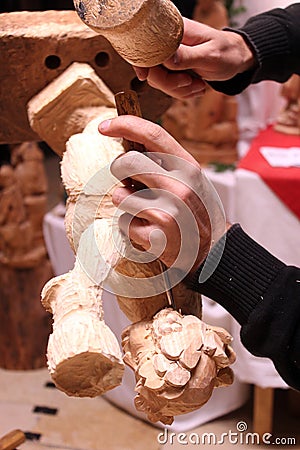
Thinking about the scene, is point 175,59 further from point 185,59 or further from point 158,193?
point 158,193

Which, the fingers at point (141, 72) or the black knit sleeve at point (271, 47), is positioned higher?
the fingers at point (141, 72)

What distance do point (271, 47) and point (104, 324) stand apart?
24.6 inches

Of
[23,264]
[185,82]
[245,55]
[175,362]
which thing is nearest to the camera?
[175,362]

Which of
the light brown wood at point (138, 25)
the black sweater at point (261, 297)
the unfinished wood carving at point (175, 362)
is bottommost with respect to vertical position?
the black sweater at point (261, 297)

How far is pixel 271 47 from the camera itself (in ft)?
3.27

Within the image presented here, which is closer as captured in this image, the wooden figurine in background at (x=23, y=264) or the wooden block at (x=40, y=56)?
the wooden block at (x=40, y=56)

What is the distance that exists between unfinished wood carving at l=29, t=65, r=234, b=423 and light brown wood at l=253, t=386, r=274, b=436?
1.04 meters

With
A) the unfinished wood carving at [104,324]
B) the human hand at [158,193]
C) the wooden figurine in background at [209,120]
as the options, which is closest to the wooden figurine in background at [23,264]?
the wooden figurine in background at [209,120]

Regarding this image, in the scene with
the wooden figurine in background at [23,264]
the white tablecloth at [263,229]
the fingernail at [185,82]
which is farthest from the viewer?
the wooden figurine in background at [23,264]

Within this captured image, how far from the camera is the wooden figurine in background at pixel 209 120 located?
204cm

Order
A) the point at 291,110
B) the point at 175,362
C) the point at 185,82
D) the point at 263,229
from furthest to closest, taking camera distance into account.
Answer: the point at 291,110 < the point at 263,229 < the point at 185,82 < the point at 175,362

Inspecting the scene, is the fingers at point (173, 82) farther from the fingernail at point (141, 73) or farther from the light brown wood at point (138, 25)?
the light brown wood at point (138, 25)

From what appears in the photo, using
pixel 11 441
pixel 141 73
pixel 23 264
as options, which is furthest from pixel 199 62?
pixel 23 264

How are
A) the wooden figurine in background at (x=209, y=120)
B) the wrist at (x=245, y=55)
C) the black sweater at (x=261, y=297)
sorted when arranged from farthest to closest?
1. the wooden figurine in background at (x=209, y=120)
2. the wrist at (x=245, y=55)
3. the black sweater at (x=261, y=297)
